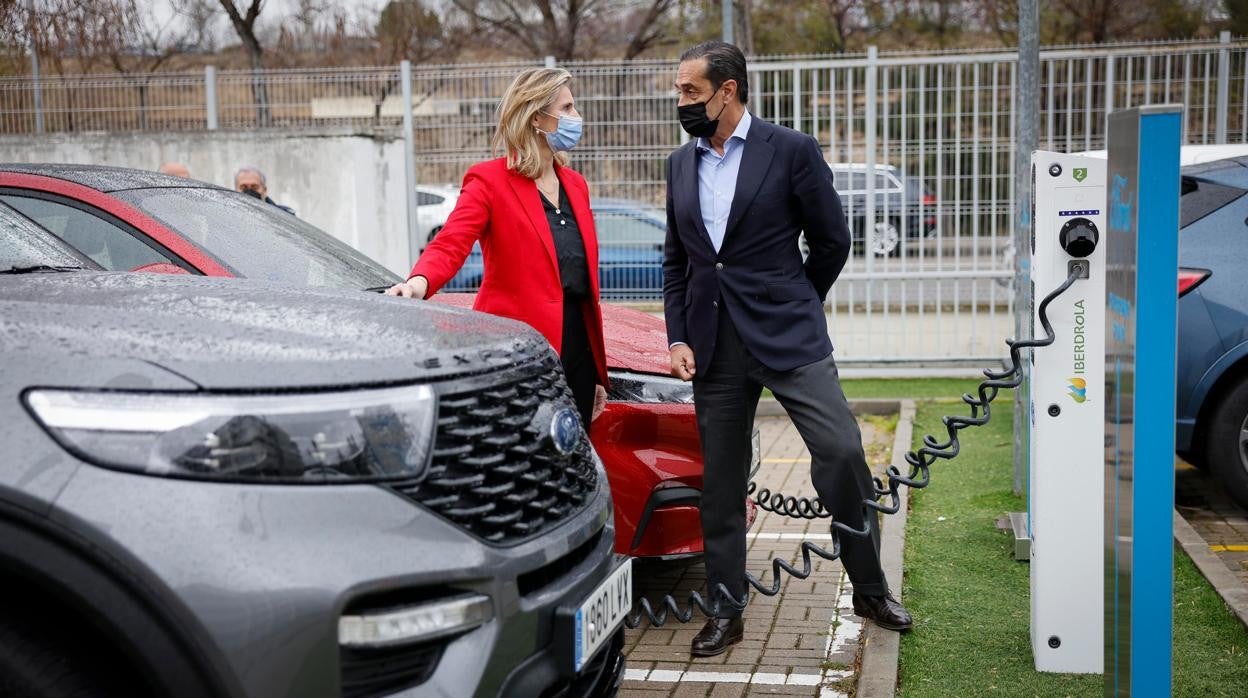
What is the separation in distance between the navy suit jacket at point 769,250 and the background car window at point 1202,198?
8.91 ft

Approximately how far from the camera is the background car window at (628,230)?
10.5 m

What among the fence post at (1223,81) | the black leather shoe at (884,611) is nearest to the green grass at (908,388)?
the fence post at (1223,81)

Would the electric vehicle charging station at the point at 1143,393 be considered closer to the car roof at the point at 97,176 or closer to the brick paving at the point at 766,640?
the brick paving at the point at 766,640

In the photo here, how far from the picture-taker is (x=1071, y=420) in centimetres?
401

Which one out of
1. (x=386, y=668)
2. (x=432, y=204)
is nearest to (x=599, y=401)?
(x=386, y=668)

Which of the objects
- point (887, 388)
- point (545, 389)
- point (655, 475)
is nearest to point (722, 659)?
point (655, 475)

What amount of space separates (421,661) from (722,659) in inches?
87.7

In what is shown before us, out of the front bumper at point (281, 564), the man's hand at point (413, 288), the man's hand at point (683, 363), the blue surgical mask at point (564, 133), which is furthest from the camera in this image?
the blue surgical mask at point (564, 133)

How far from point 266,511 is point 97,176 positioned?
10.2 feet

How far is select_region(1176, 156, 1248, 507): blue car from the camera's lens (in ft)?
19.5

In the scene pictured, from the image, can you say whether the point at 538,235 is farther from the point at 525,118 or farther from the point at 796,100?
the point at 796,100

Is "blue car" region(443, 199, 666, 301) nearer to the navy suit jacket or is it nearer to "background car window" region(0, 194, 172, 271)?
"background car window" region(0, 194, 172, 271)

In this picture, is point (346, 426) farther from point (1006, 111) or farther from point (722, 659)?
point (1006, 111)

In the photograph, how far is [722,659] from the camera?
4418 mm
